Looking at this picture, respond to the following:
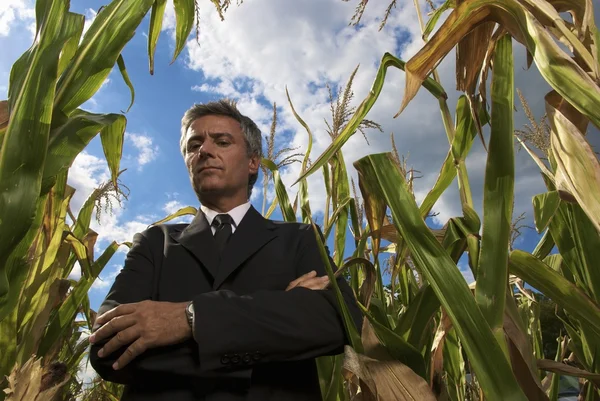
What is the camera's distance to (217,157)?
132 cm

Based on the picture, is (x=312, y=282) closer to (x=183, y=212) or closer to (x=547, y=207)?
(x=547, y=207)

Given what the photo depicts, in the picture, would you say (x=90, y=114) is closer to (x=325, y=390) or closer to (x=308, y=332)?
(x=308, y=332)

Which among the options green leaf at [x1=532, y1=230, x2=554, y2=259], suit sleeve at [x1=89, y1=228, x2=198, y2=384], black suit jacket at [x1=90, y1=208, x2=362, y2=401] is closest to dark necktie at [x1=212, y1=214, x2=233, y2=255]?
black suit jacket at [x1=90, y1=208, x2=362, y2=401]

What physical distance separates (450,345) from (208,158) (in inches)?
30.8

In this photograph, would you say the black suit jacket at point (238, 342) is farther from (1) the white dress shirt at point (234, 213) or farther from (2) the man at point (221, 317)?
(1) the white dress shirt at point (234, 213)

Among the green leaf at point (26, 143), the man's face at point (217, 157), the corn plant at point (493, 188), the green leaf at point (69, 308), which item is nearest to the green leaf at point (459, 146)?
the corn plant at point (493, 188)

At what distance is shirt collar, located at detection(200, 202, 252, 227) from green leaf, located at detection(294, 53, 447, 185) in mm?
659

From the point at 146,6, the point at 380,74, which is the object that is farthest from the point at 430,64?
the point at 146,6

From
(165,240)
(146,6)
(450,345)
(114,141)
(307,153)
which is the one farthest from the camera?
(307,153)

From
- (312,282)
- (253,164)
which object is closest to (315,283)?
(312,282)

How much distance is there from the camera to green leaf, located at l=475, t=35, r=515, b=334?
0.51 meters

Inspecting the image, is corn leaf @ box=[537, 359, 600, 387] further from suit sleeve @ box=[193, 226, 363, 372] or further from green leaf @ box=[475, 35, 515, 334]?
suit sleeve @ box=[193, 226, 363, 372]

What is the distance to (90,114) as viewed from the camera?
0.77 meters

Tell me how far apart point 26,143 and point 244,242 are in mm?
574
